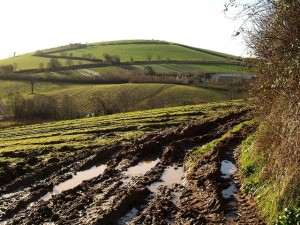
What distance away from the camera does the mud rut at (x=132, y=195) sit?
50.2 ft

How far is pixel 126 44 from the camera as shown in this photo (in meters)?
179

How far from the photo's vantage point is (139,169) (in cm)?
2420

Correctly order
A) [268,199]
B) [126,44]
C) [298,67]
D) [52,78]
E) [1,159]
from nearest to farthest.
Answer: [298,67], [268,199], [1,159], [52,78], [126,44]

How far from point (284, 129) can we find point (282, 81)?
2.23 meters

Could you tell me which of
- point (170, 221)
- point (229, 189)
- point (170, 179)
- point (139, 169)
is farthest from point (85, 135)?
point (170, 221)

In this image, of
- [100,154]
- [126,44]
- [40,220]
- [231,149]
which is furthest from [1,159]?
[126,44]

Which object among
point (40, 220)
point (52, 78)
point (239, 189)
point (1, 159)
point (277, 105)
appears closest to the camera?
point (40, 220)

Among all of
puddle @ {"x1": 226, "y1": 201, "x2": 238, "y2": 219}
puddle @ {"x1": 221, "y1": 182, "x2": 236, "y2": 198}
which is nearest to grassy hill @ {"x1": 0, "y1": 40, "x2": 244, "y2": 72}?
puddle @ {"x1": 221, "y1": 182, "x2": 236, "y2": 198}

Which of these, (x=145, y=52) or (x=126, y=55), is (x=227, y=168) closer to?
(x=126, y=55)

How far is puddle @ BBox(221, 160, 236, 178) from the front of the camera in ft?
68.3

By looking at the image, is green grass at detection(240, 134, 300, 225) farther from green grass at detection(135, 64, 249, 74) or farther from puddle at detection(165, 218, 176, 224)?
green grass at detection(135, 64, 249, 74)

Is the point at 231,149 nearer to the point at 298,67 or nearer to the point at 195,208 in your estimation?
the point at 195,208

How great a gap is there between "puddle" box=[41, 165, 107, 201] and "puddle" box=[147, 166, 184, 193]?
4401 millimetres

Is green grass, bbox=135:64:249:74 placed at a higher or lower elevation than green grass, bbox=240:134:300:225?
higher
